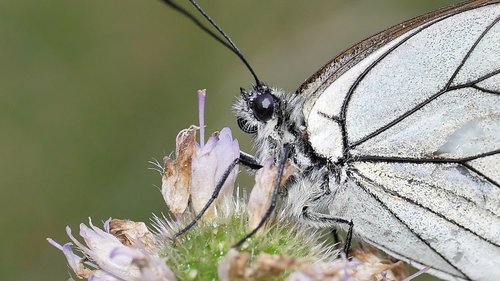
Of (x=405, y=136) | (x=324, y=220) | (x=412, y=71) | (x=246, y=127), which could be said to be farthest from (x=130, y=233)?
(x=412, y=71)

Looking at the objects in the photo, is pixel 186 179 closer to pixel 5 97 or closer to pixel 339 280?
pixel 339 280

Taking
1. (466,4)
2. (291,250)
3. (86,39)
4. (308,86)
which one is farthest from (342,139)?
(86,39)

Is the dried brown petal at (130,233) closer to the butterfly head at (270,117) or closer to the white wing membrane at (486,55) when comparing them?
the butterfly head at (270,117)

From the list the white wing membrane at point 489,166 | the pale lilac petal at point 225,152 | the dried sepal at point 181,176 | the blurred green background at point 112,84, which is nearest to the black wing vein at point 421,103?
the white wing membrane at point 489,166

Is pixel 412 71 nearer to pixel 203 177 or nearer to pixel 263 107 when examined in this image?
pixel 263 107

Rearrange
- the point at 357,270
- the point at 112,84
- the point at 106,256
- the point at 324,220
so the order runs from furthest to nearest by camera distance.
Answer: the point at 112,84, the point at 324,220, the point at 357,270, the point at 106,256

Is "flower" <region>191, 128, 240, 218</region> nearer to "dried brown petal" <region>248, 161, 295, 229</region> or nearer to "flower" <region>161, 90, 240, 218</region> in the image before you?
"flower" <region>161, 90, 240, 218</region>
